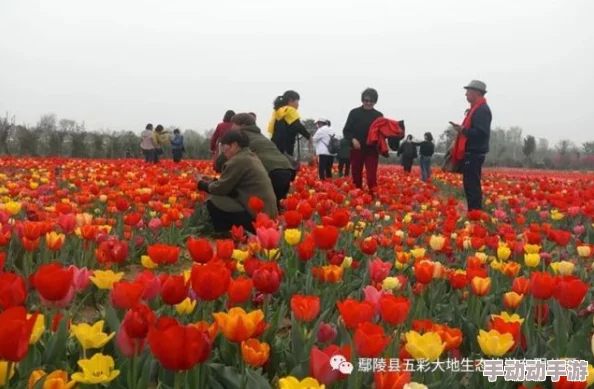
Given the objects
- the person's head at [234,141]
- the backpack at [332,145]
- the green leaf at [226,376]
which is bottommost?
the green leaf at [226,376]

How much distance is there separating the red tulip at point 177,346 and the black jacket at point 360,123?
690cm

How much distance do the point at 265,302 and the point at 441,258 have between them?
7.05 ft

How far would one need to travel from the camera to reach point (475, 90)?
6648 millimetres

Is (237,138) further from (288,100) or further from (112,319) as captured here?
(112,319)

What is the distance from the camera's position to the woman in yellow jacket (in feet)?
26.5

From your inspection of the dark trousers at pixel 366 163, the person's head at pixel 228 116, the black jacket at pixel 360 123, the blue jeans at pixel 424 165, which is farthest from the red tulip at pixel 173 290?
the blue jeans at pixel 424 165

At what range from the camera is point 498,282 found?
10.7 ft

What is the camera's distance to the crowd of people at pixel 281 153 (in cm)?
535

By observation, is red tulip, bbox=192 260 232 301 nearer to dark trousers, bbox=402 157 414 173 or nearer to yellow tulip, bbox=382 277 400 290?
yellow tulip, bbox=382 277 400 290

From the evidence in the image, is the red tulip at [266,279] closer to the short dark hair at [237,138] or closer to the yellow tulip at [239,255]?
the yellow tulip at [239,255]

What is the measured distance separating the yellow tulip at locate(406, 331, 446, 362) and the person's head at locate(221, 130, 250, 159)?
385 cm

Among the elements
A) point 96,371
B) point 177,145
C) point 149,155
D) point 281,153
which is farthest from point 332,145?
point 96,371

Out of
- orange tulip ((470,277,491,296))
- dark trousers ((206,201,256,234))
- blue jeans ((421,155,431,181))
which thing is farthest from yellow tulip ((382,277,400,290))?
blue jeans ((421,155,431,181))

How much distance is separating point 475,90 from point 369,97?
1814mm
